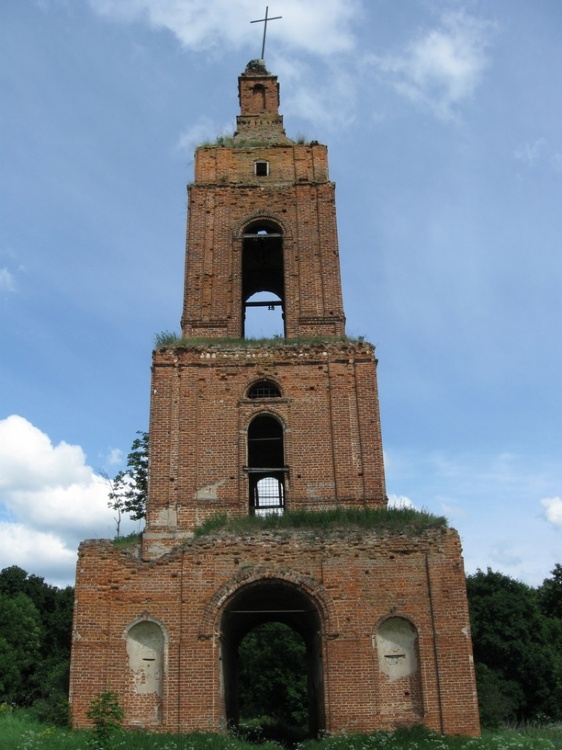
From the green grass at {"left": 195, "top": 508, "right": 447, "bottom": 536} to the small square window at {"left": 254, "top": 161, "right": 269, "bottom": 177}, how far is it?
875 centimetres

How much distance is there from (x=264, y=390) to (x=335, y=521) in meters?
3.31

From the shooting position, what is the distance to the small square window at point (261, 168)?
17.7 meters

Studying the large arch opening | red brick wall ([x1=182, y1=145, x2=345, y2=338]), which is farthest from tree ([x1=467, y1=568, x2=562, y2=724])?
red brick wall ([x1=182, y1=145, x2=345, y2=338])

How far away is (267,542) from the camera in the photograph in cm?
1220

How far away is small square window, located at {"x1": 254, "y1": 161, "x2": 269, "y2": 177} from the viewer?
58.1 feet

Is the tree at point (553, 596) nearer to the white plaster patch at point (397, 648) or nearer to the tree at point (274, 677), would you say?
the tree at point (274, 677)

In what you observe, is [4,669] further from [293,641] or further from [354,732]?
[354,732]

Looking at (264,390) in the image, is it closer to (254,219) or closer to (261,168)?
(254,219)

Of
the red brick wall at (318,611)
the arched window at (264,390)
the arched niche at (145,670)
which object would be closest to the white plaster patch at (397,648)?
the red brick wall at (318,611)

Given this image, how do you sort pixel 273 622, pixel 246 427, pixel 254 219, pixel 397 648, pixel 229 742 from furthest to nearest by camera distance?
pixel 254 219 < pixel 273 622 < pixel 246 427 < pixel 397 648 < pixel 229 742

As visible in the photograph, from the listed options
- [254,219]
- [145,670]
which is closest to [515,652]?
[254,219]

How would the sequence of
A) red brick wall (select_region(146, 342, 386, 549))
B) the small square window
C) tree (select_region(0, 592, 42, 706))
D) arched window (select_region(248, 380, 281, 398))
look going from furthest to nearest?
tree (select_region(0, 592, 42, 706))
the small square window
arched window (select_region(248, 380, 281, 398))
red brick wall (select_region(146, 342, 386, 549))

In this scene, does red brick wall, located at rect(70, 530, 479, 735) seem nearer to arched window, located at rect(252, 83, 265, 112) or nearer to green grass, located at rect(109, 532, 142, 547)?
green grass, located at rect(109, 532, 142, 547)

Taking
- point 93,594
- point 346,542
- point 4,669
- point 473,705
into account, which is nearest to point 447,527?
point 346,542
